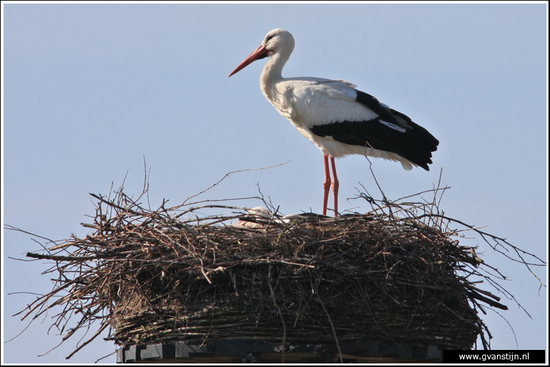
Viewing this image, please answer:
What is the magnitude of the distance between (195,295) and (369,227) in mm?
1355

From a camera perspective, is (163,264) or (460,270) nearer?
(163,264)

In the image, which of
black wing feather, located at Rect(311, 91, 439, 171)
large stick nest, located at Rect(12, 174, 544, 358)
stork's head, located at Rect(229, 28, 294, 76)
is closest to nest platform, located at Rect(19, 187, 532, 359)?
large stick nest, located at Rect(12, 174, 544, 358)

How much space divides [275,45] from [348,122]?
139 centimetres

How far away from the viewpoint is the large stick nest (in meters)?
5.80

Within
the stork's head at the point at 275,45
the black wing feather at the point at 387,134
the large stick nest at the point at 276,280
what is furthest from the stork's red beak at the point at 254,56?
the large stick nest at the point at 276,280

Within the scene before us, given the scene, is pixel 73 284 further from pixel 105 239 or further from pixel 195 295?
pixel 195 295

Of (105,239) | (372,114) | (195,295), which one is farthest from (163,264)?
(372,114)

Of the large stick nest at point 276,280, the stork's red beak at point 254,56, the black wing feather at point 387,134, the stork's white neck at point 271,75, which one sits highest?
the stork's red beak at point 254,56

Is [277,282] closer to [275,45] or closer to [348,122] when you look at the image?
[348,122]

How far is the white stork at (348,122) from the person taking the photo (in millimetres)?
8594

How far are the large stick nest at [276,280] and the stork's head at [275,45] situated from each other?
3.41 m

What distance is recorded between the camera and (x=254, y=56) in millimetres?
9789

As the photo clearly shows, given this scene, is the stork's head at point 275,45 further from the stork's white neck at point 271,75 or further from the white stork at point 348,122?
the white stork at point 348,122

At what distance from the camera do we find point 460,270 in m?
6.32
